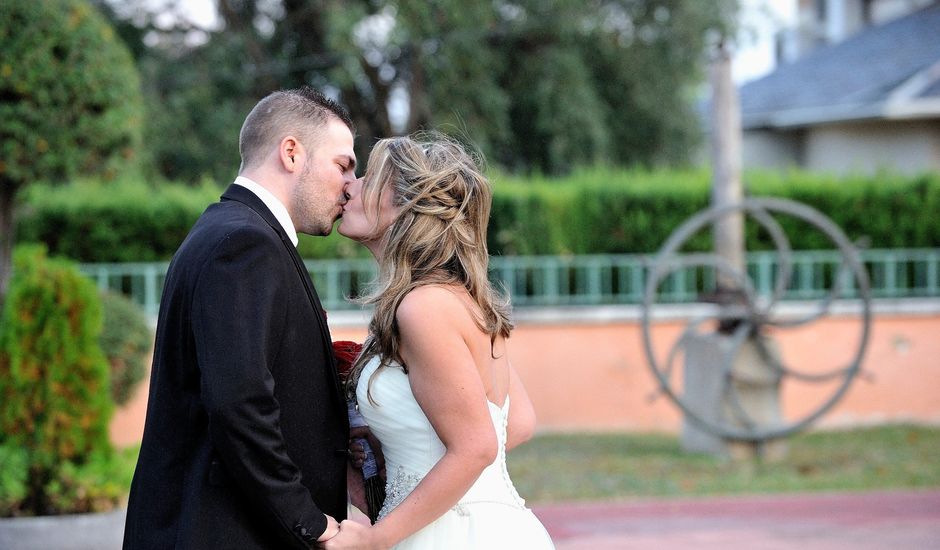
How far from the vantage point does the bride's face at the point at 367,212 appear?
2.68m

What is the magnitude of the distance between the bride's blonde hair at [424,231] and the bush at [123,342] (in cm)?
696

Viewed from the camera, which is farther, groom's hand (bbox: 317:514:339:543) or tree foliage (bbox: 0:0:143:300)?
tree foliage (bbox: 0:0:143:300)

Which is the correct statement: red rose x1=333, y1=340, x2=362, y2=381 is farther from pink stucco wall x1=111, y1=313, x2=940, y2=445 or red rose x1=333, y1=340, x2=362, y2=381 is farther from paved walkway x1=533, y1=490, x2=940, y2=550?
pink stucco wall x1=111, y1=313, x2=940, y2=445

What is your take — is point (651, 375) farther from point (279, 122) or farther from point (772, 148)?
point (772, 148)

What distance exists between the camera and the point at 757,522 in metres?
7.32

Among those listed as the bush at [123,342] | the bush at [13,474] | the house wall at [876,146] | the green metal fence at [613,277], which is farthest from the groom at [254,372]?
the house wall at [876,146]

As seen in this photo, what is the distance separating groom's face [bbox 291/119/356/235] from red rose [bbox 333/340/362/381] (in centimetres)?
34

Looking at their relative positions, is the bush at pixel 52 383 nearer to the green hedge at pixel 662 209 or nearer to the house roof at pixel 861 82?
the green hedge at pixel 662 209

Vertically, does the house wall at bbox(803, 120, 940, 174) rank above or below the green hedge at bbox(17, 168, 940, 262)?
above

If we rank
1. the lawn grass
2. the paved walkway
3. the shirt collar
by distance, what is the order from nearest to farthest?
1. the shirt collar
2. the paved walkway
3. the lawn grass

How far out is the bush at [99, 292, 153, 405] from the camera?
9188 millimetres

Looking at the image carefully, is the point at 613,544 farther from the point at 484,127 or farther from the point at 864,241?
the point at 484,127

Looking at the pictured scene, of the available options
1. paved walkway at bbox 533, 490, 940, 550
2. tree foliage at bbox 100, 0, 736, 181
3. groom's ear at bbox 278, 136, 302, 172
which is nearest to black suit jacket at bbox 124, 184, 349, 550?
groom's ear at bbox 278, 136, 302, 172

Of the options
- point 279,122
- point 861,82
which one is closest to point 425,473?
point 279,122
